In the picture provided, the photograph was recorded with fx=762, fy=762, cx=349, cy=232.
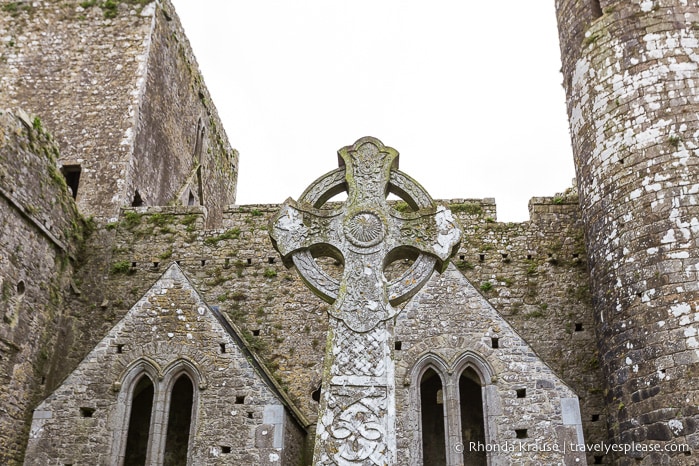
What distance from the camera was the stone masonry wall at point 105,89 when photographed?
15.7 meters

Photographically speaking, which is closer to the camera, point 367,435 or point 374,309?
point 367,435

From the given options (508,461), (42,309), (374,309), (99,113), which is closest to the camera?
(374,309)

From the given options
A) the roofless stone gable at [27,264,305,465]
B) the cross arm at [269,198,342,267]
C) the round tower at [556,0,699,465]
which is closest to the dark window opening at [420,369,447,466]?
the roofless stone gable at [27,264,305,465]

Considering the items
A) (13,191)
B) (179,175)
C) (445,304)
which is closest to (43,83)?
(179,175)

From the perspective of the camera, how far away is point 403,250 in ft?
21.1

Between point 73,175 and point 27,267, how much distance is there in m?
4.38

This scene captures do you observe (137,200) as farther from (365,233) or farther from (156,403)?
(365,233)

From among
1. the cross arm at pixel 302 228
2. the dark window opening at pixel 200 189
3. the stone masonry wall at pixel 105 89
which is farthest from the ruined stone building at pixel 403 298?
the dark window opening at pixel 200 189

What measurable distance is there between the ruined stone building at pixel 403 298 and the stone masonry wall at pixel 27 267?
4 cm

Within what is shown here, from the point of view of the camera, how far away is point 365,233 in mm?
6410

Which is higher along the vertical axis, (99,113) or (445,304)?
(99,113)

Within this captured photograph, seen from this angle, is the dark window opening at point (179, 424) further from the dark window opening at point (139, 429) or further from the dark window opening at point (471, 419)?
the dark window opening at point (471, 419)

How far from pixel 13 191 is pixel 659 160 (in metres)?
9.65

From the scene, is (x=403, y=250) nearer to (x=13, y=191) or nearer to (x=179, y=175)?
(x=13, y=191)
